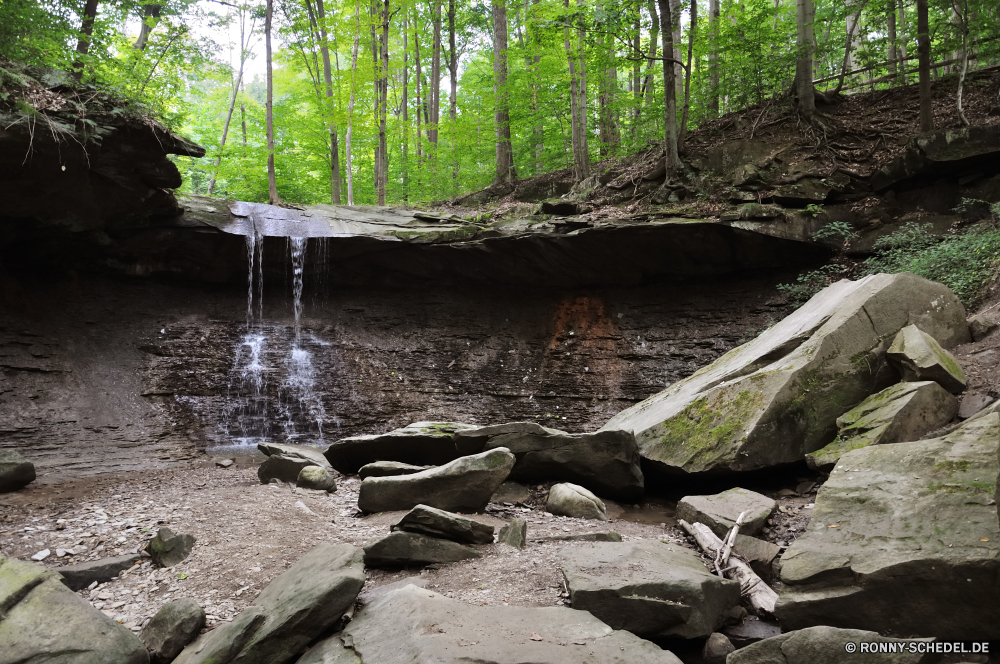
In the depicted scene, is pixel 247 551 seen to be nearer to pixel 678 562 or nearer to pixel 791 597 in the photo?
pixel 678 562

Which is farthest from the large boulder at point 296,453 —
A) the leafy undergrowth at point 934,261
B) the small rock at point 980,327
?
the leafy undergrowth at point 934,261

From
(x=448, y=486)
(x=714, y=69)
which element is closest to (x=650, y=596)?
(x=448, y=486)

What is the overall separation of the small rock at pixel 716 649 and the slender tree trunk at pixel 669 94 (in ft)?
34.9

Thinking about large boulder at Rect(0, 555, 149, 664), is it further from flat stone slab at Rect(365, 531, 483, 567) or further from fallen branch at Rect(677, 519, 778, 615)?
fallen branch at Rect(677, 519, 778, 615)

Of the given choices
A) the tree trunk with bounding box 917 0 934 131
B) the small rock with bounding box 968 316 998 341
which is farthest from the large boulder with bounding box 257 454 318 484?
the tree trunk with bounding box 917 0 934 131

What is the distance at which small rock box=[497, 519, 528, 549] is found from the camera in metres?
4.48

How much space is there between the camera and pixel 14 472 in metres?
7.23

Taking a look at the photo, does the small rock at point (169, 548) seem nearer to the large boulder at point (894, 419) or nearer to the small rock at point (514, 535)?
the small rock at point (514, 535)

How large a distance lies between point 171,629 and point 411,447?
3.74 meters

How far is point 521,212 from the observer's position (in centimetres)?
1345

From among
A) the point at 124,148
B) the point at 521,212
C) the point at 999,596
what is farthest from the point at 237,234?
the point at 999,596

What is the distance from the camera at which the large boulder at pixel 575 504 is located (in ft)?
18.4

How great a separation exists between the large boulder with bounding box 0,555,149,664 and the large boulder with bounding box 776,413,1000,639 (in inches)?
156

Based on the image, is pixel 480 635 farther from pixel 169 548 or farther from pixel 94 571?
pixel 94 571
